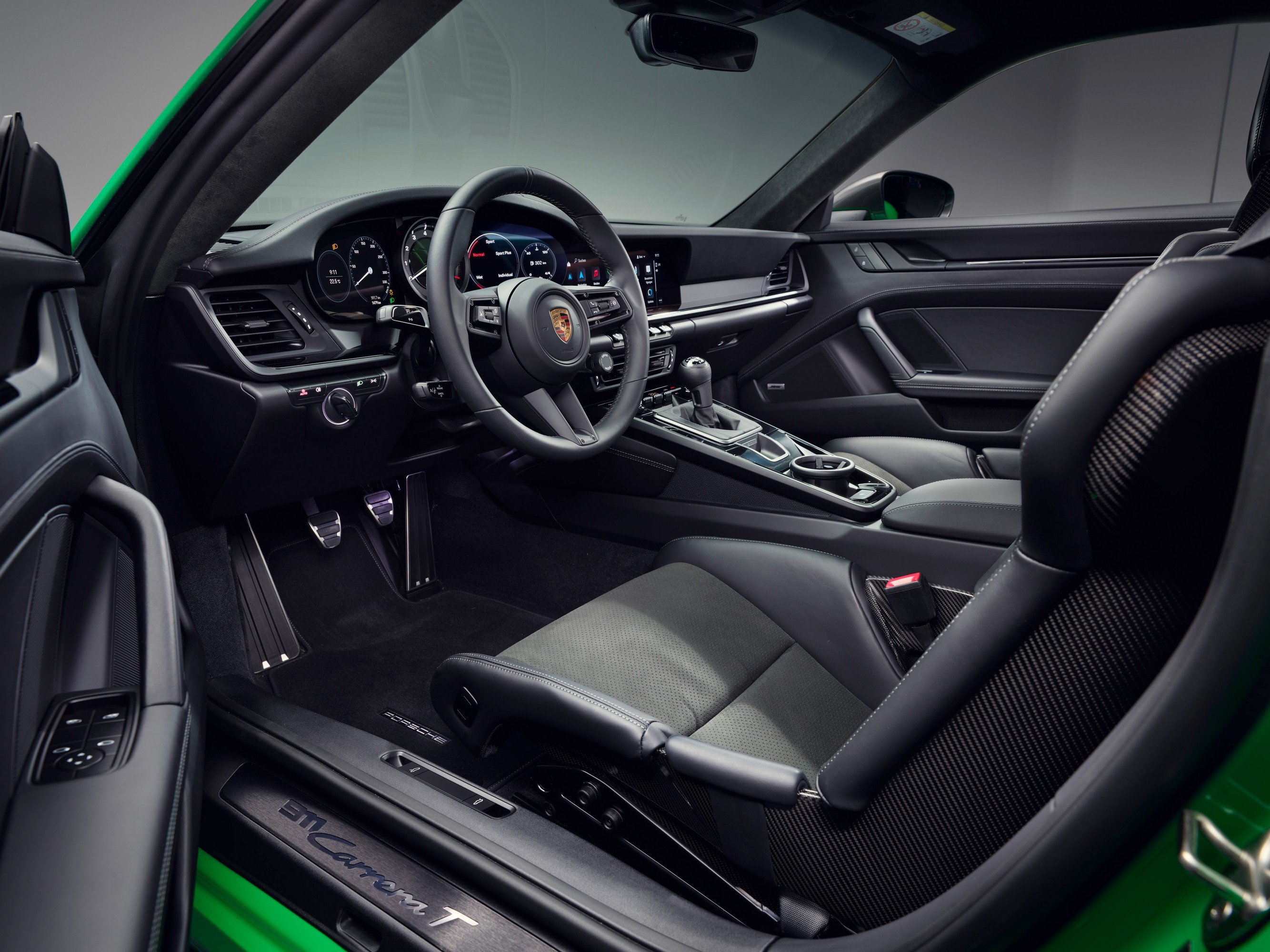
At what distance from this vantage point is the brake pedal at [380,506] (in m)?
2.10

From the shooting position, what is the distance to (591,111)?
3.97m

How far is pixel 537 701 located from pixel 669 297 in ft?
5.37

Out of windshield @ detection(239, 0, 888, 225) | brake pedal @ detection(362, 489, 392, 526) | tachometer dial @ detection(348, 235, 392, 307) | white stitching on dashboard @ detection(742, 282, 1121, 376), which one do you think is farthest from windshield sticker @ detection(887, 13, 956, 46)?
brake pedal @ detection(362, 489, 392, 526)

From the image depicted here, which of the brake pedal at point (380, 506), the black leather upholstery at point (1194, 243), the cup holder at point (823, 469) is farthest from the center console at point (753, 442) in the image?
the black leather upholstery at point (1194, 243)

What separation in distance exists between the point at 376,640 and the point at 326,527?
31cm

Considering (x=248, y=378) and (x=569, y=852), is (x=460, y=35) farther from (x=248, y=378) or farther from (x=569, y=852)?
(x=569, y=852)

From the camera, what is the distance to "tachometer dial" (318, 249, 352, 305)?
5.39 ft

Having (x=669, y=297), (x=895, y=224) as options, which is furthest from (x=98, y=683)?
(x=895, y=224)

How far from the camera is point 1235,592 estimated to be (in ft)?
1.48

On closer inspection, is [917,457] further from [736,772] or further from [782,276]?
[736,772]

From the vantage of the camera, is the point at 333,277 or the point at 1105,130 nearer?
the point at 333,277

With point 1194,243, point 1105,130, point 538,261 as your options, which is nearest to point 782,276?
point 538,261

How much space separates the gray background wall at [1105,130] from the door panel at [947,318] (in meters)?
1.72

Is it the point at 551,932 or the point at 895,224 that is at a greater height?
the point at 895,224
